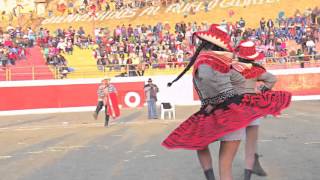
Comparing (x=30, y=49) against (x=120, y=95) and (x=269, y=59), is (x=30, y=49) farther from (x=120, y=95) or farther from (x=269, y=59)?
(x=269, y=59)

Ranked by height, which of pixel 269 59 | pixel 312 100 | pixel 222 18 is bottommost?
pixel 312 100

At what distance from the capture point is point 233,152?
5.32 metres

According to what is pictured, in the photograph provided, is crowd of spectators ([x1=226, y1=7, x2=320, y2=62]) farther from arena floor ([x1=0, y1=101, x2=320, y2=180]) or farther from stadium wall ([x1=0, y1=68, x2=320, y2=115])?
arena floor ([x1=0, y1=101, x2=320, y2=180])

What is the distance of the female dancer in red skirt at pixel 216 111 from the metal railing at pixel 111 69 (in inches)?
968

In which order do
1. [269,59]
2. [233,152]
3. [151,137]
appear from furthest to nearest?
[269,59]
[151,137]
[233,152]

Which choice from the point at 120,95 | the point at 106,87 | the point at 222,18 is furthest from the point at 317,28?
the point at 106,87

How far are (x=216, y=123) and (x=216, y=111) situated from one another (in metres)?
0.13

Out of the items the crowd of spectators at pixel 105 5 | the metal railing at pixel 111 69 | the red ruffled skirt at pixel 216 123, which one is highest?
the crowd of spectators at pixel 105 5

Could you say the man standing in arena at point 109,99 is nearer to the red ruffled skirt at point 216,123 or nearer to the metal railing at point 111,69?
the metal railing at point 111,69

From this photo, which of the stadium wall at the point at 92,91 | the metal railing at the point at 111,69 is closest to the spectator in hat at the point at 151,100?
the stadium wall at the point at 92,91

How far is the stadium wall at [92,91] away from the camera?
28.8 meters

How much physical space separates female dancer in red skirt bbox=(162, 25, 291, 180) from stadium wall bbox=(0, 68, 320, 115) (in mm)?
23620

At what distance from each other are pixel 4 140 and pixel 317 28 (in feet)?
73.2

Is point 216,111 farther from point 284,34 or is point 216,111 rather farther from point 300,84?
point 284,34
